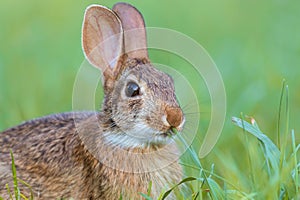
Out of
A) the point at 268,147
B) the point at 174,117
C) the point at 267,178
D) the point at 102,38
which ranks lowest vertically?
the point at 267,178

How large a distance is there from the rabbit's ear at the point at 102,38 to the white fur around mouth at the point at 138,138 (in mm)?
437

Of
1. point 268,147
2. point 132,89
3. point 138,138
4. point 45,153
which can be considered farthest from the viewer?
point 45,153

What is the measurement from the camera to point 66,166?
5363 mm

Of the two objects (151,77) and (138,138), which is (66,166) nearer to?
(138,138)

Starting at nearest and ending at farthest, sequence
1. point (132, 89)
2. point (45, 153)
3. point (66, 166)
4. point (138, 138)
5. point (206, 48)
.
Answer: point (138, 138) → point (132, 89) → point (66, 166) → point (45, 153) → point (206, 48)

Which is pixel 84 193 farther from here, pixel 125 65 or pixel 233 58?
pixel 233 58

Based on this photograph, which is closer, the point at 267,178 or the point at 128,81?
the point at 267,178

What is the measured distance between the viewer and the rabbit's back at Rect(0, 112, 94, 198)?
5.31 metres

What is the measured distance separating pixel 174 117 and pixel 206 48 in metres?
3.97

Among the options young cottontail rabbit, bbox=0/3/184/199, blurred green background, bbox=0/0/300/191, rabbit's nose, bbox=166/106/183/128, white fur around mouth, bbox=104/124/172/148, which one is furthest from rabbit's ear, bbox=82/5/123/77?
blurred green background, bbox=0/0/300/191

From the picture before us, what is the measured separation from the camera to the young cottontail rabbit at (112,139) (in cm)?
509

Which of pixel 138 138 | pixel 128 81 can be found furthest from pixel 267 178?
pixel 128 81

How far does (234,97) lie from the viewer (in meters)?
7.09

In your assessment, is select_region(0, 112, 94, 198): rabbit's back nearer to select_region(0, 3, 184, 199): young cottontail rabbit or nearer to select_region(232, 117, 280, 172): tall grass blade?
select_region(0, 3, 184, 199): young cottontail rabbit
